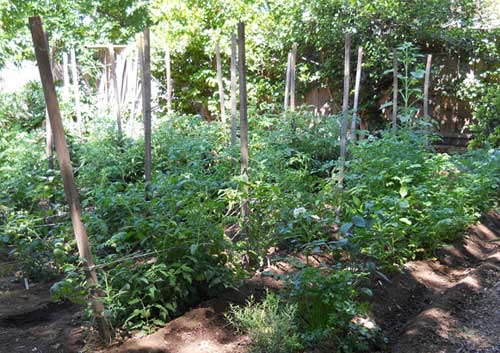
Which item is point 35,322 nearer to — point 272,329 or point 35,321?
point 35,321

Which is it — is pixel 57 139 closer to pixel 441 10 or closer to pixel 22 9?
pixel 441 10

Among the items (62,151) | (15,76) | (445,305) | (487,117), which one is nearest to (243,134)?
(62,151)

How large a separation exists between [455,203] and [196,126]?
389 cm

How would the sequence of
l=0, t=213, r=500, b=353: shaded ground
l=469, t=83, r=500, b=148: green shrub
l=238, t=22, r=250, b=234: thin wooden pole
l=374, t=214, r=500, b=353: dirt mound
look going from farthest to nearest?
1. l=469, t=83, r=500, b=148: green shrub
2. l=238, t=22, r=250, b=234: thin wooden pole
3. l=374, t=214, r=500, b=353: dirt mound
4. l=0, t=213, r=500, b=353: shaded ground

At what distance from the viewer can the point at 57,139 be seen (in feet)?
8.39

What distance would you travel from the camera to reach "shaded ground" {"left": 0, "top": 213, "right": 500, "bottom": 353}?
9.23 ft

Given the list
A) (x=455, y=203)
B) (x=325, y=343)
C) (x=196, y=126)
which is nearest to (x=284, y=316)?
(x=325, y=343)

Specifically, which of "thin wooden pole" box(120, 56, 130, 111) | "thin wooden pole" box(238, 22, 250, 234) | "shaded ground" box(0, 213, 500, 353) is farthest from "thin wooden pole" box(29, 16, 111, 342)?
"thin wooden pole" box(120, 56, 130, 111)

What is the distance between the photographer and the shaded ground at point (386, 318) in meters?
2.81

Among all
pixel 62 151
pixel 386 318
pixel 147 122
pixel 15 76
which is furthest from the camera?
pixel 15 76

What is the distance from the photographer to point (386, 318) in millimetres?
3309

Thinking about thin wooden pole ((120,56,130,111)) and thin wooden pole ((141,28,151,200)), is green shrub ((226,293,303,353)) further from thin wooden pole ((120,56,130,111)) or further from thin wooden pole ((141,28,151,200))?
thin wooden pole ((120,56,130,111))

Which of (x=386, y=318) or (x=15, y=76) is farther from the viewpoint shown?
(x=15, y=76)

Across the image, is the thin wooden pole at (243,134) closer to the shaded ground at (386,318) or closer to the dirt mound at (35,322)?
the shaded ground at (386,318)
